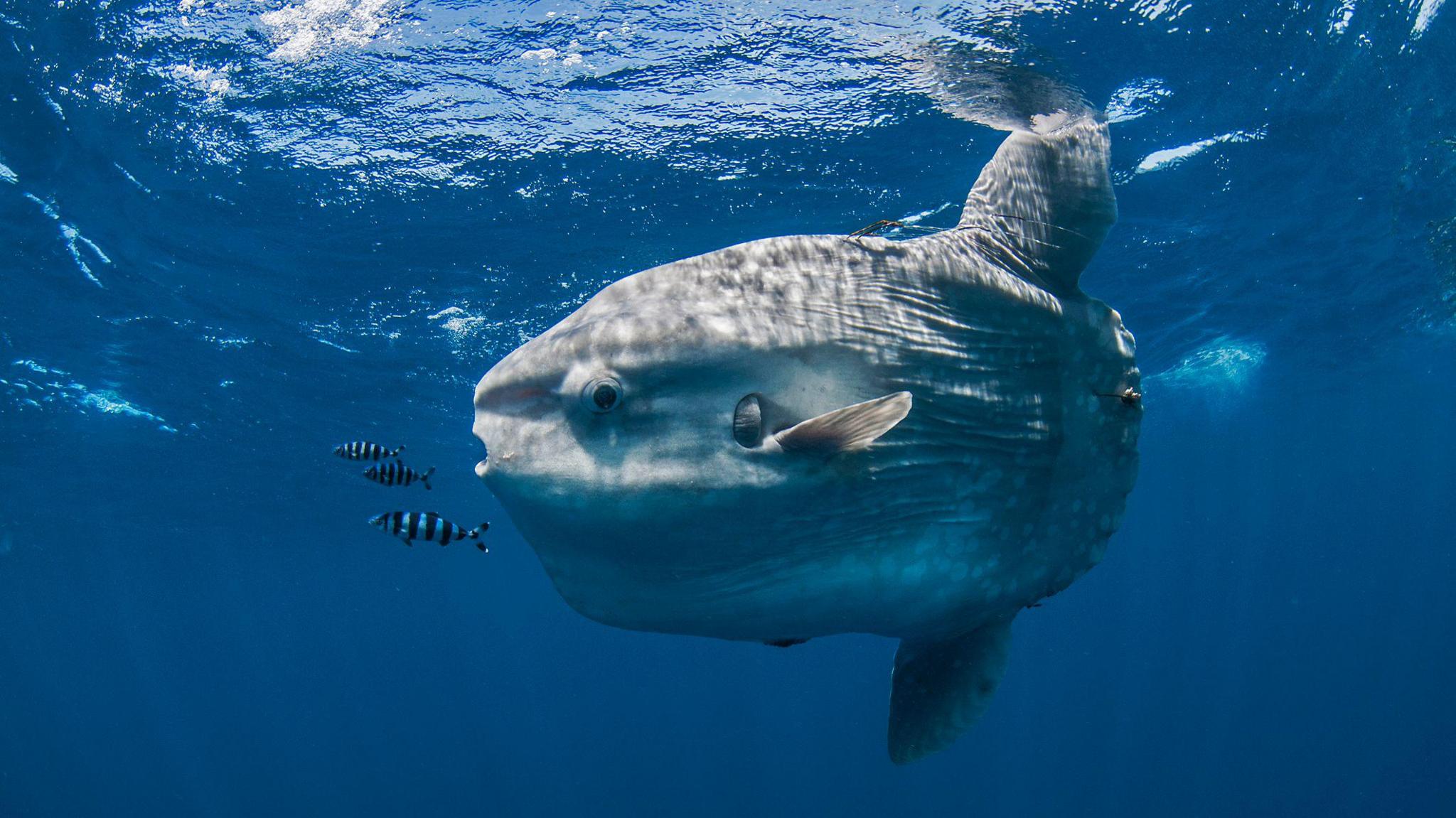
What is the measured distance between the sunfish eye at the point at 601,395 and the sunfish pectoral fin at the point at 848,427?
1.12 ft

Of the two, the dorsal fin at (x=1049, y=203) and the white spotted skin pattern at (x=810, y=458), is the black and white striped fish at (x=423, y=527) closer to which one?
the white spotted skin pattern at (x=810, y=458)

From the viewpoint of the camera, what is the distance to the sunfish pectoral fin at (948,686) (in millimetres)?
2656

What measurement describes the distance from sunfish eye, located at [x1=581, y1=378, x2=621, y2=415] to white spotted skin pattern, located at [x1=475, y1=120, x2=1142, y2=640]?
0.02 m

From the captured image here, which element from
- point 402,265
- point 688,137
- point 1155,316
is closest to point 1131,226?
point 1155,316

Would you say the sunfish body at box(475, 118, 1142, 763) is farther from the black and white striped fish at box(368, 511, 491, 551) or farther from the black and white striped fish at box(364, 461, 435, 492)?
the black and white striped fish at box(364, 461, 435, 492)

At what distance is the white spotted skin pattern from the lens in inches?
63.5

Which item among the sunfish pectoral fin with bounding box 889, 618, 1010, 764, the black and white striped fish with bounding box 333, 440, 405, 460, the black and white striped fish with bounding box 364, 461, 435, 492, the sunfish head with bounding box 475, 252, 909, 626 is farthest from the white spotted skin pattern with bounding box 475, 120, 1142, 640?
the black and white striped fish with bounding box 333, 440, 405, 460

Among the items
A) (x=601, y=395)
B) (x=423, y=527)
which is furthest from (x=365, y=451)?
(x=601, y=395)

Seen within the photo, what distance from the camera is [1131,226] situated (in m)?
12.1

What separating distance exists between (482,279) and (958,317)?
10802mm

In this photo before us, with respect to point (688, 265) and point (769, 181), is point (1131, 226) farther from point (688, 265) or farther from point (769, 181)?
point (688, 265)

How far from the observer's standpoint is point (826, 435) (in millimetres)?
1583

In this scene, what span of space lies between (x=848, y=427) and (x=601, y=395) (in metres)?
0.50

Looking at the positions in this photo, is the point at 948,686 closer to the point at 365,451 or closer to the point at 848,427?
the point at 848,427
